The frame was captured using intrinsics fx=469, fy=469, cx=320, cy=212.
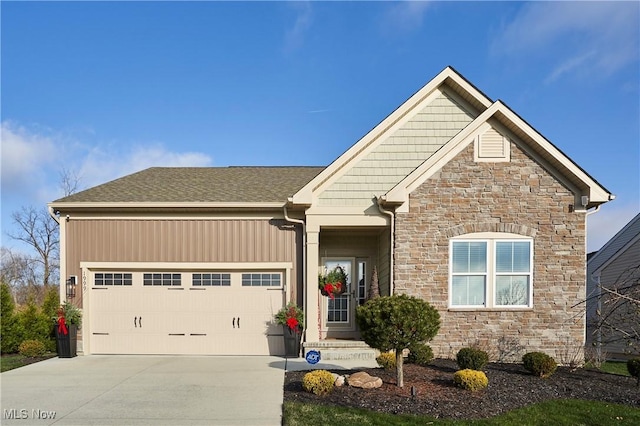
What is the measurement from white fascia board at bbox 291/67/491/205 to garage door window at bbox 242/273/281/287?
2.25 metres

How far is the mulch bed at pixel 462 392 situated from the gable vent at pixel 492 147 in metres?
4.77

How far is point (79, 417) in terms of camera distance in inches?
272

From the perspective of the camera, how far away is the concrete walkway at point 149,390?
22.6 feet

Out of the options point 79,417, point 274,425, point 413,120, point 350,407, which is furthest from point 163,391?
point 413,120

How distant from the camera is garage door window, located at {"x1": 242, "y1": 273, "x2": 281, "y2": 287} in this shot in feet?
40.6

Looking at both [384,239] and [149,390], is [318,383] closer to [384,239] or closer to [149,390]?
[149,390]

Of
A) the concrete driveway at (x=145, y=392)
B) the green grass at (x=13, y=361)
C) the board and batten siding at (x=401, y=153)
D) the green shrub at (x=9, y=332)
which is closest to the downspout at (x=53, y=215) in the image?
the green shrub at (x=9, y=332)

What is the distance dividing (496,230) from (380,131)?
3.71 meters

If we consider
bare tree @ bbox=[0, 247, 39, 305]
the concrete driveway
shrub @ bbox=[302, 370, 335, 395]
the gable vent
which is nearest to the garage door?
the concrete driveway

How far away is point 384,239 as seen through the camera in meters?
12.5

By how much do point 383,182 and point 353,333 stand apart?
15.3 ft

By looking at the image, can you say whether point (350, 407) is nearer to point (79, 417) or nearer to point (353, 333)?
point (79, 417)

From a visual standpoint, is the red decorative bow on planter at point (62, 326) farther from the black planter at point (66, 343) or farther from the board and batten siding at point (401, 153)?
the board and batten siding at point (401, 153)

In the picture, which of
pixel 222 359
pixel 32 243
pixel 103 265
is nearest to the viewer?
pixel 222 359
